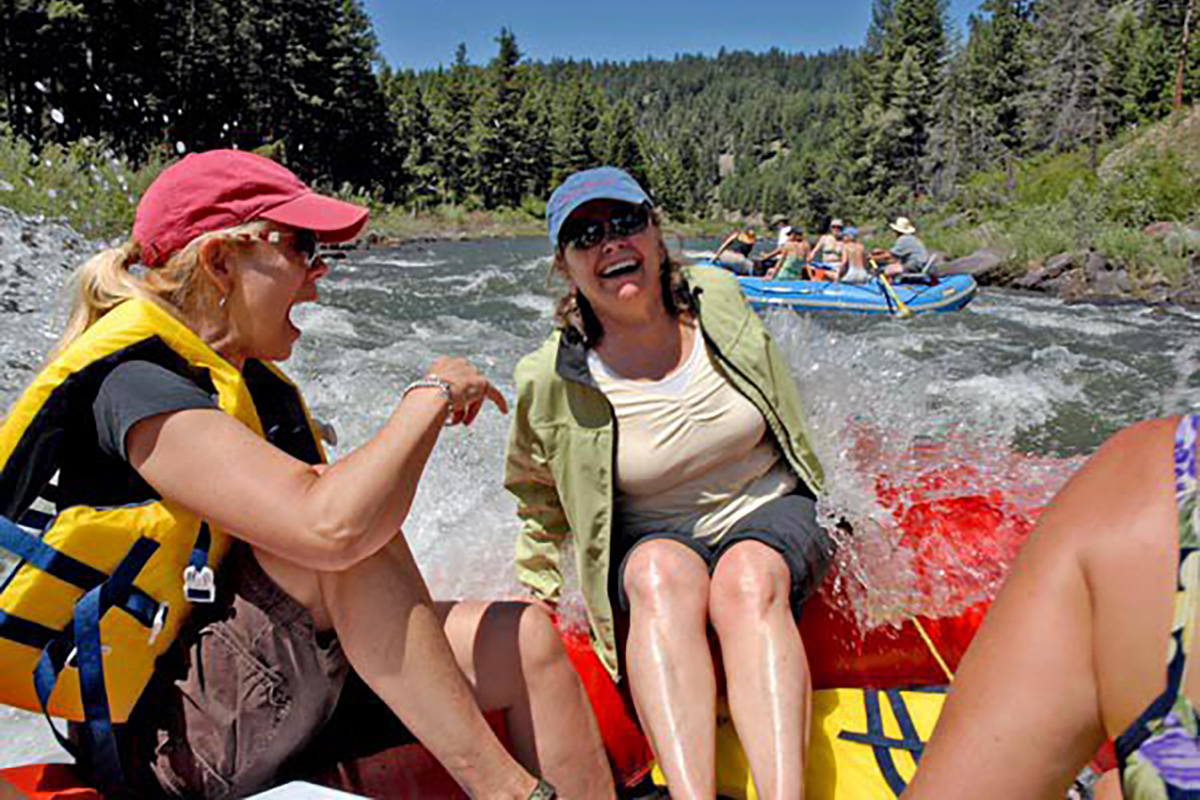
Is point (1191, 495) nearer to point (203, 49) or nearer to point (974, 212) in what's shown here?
point (974, 212)

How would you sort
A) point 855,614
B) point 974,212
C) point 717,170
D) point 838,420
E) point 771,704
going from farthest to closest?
point 717,170, point 974,212, point 838,420, point 855,614, point 771,704

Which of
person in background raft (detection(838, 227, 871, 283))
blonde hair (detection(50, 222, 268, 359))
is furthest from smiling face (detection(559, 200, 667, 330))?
person in background raft (detection(838, 227, 871, 283))

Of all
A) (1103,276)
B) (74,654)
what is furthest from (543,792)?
(1103,276)

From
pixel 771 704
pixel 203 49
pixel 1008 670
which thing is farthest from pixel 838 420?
pixel 203 49

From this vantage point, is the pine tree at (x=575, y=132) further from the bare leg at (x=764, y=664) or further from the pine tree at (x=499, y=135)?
the bare leg at (x=764, y=664)

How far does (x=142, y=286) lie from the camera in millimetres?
1496

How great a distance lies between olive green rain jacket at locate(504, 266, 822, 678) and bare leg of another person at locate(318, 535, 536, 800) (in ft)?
1.97

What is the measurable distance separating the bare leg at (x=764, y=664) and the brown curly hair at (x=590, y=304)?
0.68 m

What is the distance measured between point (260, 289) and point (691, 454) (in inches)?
39.4

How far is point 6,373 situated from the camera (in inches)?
136

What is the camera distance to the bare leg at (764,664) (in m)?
1.59

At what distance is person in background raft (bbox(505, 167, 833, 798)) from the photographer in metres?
1.79

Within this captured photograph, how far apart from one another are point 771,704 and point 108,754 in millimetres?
1106

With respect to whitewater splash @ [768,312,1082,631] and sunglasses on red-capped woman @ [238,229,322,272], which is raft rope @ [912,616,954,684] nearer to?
whitewater splash @ [768,312,1082,631]
